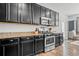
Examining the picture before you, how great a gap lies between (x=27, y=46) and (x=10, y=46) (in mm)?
805

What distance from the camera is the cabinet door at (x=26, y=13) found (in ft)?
12.5

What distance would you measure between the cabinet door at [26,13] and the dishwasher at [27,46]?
0.78m

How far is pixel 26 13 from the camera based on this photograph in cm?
397

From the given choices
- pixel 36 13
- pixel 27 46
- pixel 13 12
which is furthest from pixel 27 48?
pixel 36 13

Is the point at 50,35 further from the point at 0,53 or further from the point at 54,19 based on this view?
the point at 0,53

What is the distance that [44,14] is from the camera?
5.26 metres

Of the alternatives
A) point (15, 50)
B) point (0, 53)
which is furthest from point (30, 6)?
point (0, 53)

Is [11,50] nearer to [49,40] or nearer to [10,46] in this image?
[10,46]

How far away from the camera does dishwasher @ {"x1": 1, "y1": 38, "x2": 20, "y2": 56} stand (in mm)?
2634

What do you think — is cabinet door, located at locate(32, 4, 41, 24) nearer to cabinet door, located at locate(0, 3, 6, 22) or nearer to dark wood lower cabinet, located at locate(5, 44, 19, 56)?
cabinet door, located at locate(0, 3, 6, 22)

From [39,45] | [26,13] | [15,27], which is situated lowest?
[39,45]

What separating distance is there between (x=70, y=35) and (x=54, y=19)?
3.90 meters

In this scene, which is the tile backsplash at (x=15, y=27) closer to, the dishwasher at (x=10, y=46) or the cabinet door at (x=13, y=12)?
Answer: the cabinet door at (x=13, y=12)

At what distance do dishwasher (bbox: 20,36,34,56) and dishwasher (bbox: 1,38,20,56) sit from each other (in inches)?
8.8
